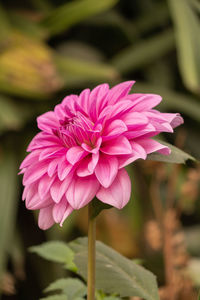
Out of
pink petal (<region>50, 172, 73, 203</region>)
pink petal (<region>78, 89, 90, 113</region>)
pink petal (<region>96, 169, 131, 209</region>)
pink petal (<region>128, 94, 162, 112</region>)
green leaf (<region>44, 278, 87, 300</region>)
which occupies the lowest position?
green leaf (<region>44, 278, 87, 300</region>)

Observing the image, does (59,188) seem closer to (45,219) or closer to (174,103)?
(45,219)

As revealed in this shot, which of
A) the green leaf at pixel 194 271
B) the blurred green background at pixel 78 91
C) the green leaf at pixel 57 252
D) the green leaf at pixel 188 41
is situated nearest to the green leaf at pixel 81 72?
the blurred green background at pixel 78 91

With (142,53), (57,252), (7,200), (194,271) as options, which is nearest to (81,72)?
(142,53)

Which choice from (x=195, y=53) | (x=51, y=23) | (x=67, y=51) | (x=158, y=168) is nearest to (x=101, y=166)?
(x=158, y=168)

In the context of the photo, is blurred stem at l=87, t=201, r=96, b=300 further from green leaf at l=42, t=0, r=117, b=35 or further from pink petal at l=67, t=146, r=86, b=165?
green leaf at l=42, t=0, r=117, b=35

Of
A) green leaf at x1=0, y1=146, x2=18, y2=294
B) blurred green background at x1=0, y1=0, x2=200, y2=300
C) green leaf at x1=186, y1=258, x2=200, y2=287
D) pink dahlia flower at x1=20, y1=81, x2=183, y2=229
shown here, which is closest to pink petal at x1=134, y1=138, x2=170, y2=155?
pink dahlia flower at x1=20, y1=81, x2=183, y2=229
